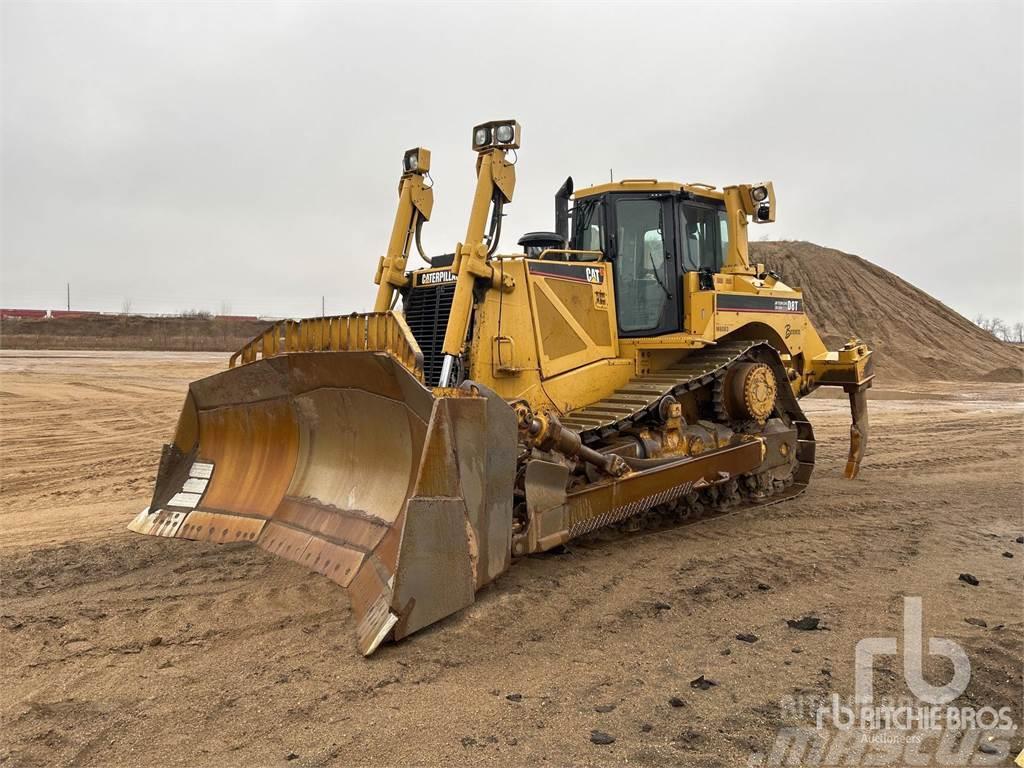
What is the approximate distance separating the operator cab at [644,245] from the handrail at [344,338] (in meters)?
2.56

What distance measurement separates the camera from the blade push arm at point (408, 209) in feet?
22.1

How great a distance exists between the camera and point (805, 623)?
4.09 metres

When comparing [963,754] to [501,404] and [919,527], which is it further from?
[919,527]

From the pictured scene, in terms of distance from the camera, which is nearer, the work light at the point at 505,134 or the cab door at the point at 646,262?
the work light at the point at 505,134

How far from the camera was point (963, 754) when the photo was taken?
288cm

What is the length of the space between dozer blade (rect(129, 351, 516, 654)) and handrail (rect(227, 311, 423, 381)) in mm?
68

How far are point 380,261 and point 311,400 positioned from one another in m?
1.78

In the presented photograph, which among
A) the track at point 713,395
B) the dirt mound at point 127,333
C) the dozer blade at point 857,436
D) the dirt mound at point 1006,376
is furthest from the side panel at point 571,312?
the dirt mound at point 127,333

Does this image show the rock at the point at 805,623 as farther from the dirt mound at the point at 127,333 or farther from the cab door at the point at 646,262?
the dirt mound at the point at 127,333

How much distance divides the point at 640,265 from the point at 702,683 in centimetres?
421

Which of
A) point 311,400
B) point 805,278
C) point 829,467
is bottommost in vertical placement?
point 829,467

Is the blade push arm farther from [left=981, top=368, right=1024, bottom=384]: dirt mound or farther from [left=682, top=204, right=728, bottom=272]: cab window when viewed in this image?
[left=981, top=368, right=1024, bottom=384]: dirt mound

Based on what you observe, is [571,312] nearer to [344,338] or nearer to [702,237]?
A: [702,237]

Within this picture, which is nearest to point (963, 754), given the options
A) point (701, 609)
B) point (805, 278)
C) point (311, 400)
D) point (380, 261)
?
point (701, 609)
